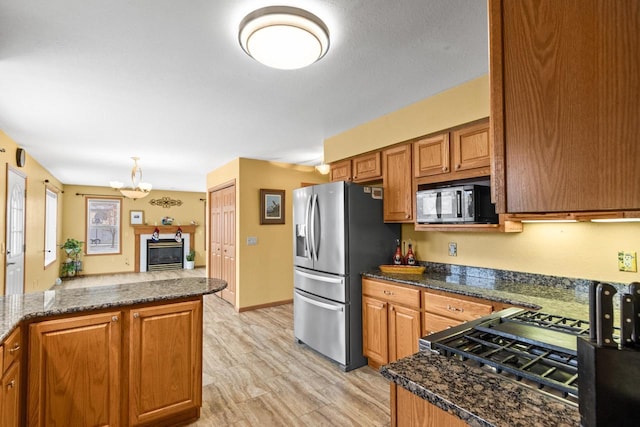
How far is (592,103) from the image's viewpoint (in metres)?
0.59

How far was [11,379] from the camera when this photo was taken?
4.88 ft

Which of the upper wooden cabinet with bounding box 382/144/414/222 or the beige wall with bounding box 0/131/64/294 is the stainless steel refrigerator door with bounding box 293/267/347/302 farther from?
the beige wall with bounding box 0/131/64/294

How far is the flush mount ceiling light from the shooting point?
1.59m

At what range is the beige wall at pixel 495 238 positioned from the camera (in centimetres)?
205

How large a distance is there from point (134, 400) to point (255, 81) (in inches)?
90.6

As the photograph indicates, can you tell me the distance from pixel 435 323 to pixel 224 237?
13.6ft

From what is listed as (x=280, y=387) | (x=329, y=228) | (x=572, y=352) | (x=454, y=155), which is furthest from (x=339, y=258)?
(x=572, y=352)

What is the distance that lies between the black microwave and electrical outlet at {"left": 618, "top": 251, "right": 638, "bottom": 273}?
0.72 meters

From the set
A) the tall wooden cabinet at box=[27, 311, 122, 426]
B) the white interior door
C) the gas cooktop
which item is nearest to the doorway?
the white interior door

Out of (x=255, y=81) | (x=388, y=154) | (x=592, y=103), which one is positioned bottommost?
(x=592, y=103)

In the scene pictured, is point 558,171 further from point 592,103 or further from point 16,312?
point 16,312

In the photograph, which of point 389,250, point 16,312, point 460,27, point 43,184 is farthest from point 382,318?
point 43,184

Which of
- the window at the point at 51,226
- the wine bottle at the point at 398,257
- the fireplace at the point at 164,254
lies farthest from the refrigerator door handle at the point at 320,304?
the fireplace at the point at 164,254

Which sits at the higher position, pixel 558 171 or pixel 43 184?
pixel 43 184
